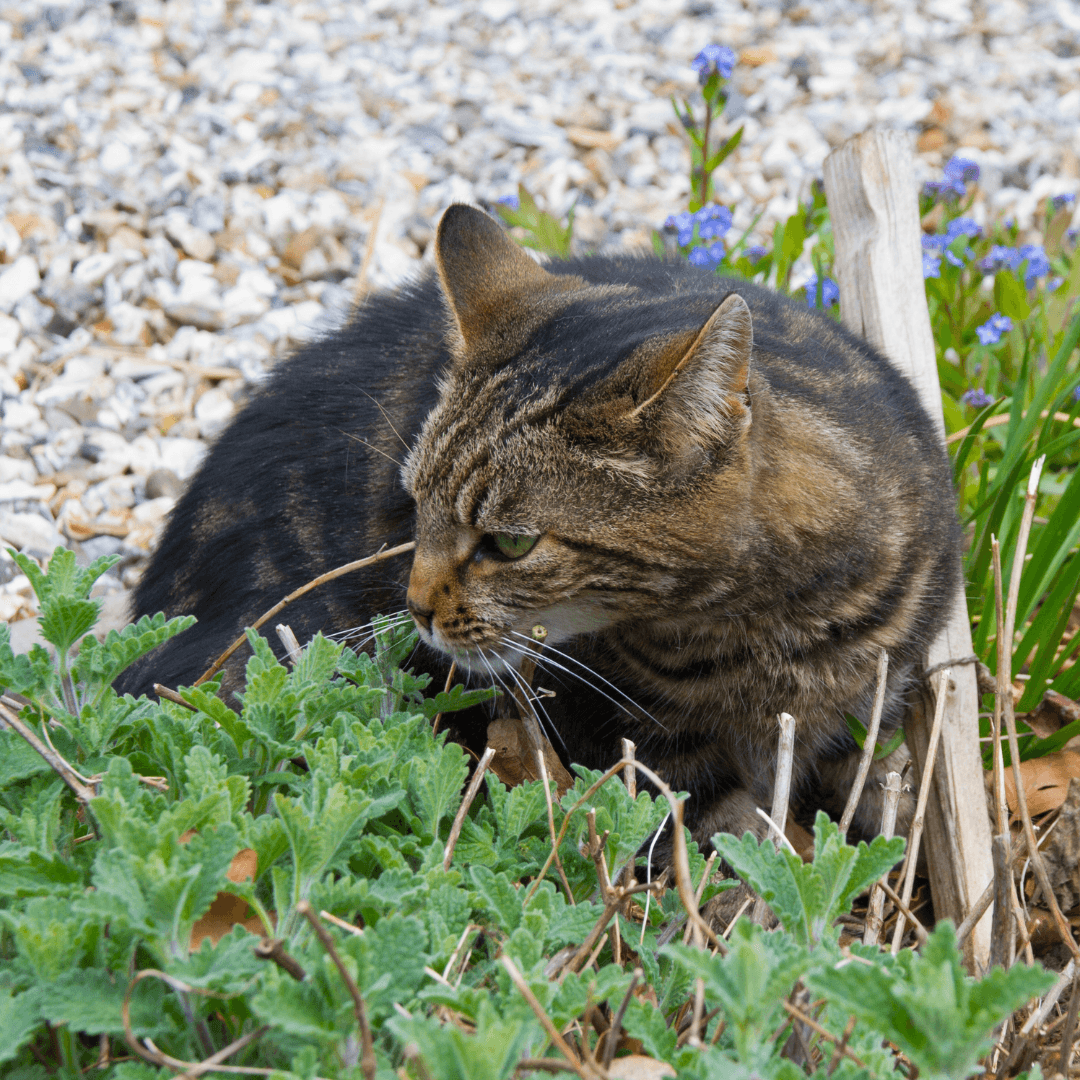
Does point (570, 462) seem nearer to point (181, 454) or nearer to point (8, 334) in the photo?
point (181, 454)

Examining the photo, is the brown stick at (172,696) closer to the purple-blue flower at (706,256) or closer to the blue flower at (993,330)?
the purple-blue flower at (706,256)

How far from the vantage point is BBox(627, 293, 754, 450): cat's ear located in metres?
1.46

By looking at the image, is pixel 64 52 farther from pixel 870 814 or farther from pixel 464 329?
pixel 870 814

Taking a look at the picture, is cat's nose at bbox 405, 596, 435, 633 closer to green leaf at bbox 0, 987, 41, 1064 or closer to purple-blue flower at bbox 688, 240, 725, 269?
green leaf at bbox 0, 987, 41, 1064

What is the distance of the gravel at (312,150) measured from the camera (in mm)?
3109

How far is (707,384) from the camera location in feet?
5.01

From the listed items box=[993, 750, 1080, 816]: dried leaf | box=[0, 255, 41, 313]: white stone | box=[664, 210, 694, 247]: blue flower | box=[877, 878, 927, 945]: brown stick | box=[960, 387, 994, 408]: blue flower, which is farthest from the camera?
box=[0, 255, 41, 313]: white stone

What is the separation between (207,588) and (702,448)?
42.6 inches

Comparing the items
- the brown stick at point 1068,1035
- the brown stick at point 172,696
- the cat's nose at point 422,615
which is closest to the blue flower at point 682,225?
the cat's nose at point 422,615

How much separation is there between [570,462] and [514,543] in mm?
159

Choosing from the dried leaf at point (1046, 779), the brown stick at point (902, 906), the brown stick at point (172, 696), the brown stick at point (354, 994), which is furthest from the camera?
the dried leaf at point (1046, 779)

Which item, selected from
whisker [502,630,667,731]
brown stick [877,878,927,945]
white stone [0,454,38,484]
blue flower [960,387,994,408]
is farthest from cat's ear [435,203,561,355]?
white stone [0,454,38,484]

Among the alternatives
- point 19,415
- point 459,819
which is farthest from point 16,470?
point 459,819

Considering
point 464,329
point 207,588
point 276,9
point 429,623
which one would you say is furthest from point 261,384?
point 276,9
